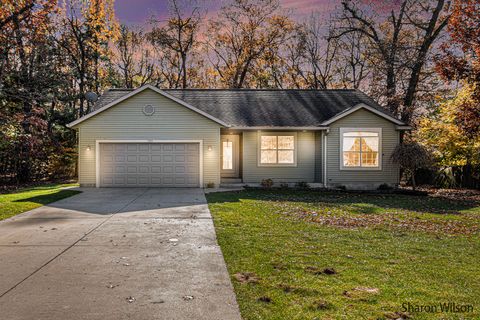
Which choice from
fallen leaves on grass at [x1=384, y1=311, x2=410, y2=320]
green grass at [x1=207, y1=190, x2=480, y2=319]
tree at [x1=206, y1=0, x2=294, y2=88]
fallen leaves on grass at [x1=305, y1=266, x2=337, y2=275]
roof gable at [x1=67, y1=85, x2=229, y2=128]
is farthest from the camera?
tree at [x1=206, y1=0, x2=294, y2=88]

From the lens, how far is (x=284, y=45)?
3134 cm

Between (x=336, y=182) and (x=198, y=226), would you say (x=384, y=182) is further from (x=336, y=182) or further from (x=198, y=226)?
(x=198, y=226)

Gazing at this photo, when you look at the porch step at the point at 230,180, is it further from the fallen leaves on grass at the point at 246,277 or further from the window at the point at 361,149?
the fallen leaves on grass at the point at 246,277

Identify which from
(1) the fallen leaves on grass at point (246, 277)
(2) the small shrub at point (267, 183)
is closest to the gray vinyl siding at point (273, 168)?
(2) the small shrub at point (267, 183)

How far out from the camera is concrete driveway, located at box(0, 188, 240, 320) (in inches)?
144

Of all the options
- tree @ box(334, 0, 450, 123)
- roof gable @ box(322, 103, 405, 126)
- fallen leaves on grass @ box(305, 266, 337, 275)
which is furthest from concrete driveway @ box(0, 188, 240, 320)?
tree @ box(334, 0, 450, 123)

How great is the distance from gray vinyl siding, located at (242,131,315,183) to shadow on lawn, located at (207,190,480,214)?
165 cm

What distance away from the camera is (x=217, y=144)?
16453mm

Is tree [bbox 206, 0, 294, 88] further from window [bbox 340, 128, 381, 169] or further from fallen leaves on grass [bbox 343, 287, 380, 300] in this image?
fallen leaves on grass [bbox 343, 287, 380, 300]

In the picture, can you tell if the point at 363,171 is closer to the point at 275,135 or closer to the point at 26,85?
the point at 275,135

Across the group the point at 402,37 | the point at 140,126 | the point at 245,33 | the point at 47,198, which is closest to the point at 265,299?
the point at 47,198

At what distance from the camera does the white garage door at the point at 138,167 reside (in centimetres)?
1631

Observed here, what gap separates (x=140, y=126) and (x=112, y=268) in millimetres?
12141

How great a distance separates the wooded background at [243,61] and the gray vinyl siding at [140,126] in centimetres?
287
